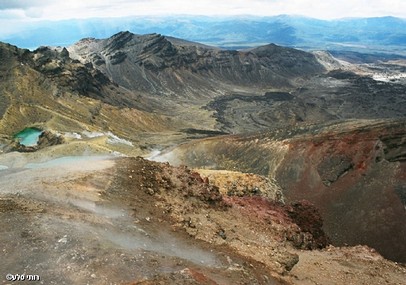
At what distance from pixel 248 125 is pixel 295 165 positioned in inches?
3412

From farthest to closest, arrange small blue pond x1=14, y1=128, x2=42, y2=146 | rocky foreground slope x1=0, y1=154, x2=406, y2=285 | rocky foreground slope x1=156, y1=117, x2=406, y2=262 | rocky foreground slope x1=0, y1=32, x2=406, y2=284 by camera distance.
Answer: small blue pond x1=14, y1=128, x2=42, y2=146 < rocky foreground slope x1=156, y1=117, x2=406, y2=262 < rocky foreground slope x1=0, y1=32, x2=406, y2=284 < rocky foreground slope x1=0, y1=154, x2=406, y2=285

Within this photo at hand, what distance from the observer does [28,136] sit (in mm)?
77312

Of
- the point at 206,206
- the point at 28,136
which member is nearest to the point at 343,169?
the point at 206,206

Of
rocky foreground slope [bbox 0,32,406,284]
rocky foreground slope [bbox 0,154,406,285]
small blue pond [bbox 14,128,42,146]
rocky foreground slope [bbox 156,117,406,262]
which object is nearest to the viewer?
rocky foreground slope [bbox 0,154,406,285]

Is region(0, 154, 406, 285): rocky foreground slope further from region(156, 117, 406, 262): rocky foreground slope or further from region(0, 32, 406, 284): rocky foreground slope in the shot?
region(156, 117, 406, 262): rocky foreground slope

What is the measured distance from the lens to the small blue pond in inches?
2931

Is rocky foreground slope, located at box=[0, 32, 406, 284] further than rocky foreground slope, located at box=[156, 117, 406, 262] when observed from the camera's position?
No

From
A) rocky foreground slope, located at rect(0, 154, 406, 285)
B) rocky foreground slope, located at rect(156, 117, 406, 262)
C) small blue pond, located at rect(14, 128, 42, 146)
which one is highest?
rocky foreground slope, located at rect(0, 154, 406, 285)

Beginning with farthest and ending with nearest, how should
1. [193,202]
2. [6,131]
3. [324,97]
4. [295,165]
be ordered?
[324,97] → [6,131] → [295,165] → [193,202]

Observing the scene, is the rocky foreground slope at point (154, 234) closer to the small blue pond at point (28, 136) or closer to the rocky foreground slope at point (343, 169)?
the rocky foreground slope at point (343, 169)

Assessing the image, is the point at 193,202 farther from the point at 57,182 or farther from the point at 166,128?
the point at 166,128

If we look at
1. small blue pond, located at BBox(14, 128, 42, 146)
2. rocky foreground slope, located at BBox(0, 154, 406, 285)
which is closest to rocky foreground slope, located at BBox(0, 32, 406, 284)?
rocky foreground slope, located at BBox(0, 154, 406, 285)

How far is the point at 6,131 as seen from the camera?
76562mm

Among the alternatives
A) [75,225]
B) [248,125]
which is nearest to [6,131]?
[75,225]
